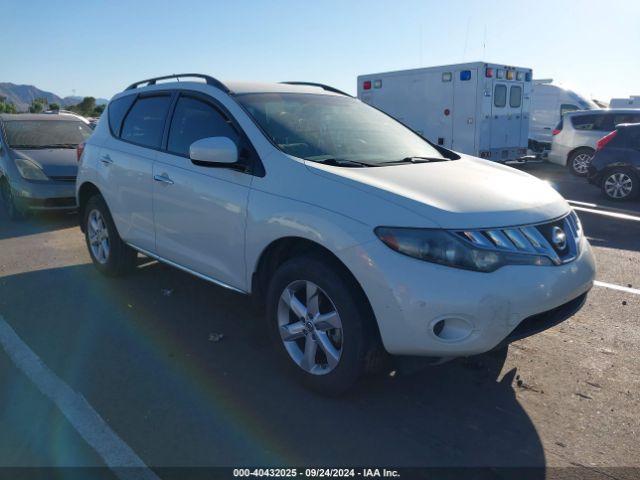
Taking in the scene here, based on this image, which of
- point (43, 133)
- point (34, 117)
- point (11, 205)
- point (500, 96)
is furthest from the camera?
point (500, 96)

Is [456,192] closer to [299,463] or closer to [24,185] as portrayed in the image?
[299,463]

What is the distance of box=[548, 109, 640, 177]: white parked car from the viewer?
44.4ft

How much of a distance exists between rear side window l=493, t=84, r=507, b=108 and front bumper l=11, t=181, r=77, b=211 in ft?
33.4

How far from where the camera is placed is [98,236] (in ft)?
18.4

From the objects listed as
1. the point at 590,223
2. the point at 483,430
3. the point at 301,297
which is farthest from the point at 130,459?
the point at 590,223

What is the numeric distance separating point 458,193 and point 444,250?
48cm

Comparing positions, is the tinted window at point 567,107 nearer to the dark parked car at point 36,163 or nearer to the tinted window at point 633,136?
the tinted window at point 633,136

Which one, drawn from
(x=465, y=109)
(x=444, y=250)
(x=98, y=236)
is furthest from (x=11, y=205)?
(x=465, y=109)

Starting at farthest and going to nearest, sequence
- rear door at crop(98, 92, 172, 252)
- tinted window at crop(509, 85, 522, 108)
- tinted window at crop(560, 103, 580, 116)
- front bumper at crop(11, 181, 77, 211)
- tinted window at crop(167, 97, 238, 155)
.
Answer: tinted window at crop(560, 103, 580, 116), tinted window at crop(509, 85, 522, 108), front bumper at crop(11, 181, 77, 211), rear door at crop(98, 92, 172, 252), tinted window at crop(167, 97, 238, 155)

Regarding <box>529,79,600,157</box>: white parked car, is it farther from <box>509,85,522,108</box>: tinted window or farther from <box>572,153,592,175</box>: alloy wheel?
<box>572,153,592,175</box>: alloy wheel

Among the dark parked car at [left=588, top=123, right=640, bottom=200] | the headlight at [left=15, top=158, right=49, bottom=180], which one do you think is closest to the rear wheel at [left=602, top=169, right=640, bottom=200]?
the dark parked car at [left=588, top=123, right=640, bottom=200]

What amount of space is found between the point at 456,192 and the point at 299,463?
165 centimetres

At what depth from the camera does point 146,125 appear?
4.82 metres

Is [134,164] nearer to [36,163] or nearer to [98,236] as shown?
[98,236]
